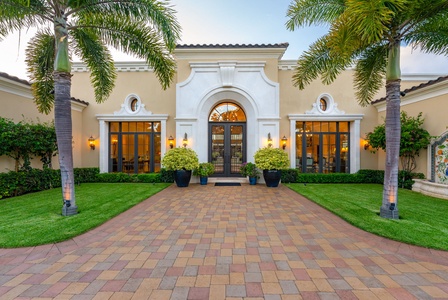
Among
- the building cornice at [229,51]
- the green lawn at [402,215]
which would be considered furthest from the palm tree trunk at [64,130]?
the green lawn at [402,215]

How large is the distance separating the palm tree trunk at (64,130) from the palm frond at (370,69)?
29.0 feet

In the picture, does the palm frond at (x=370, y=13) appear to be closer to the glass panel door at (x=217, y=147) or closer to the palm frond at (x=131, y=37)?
the palm frond at (x=131, y=37)

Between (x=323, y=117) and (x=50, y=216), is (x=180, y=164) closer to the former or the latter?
(x=50, y=216)

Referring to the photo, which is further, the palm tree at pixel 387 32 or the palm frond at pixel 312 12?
the palm frond at pixel 312 12

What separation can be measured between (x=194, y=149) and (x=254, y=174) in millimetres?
3444

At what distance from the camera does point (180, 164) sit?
31.9 ft

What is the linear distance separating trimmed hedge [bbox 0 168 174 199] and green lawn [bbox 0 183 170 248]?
76cm

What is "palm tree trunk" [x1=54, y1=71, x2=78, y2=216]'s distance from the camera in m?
5.30

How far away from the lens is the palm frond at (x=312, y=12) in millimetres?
5461

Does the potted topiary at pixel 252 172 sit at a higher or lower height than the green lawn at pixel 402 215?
higher

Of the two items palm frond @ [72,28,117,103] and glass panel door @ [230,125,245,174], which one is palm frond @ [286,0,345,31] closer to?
palm frond @ [72,28,117,103]

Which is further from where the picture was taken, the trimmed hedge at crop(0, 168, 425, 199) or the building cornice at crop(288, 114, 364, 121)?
the building cornice at crop(288, 114, 364, 121)

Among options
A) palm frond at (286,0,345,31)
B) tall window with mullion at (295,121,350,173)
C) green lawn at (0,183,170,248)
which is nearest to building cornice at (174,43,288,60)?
tall window with mullion at (295,121,350,173)

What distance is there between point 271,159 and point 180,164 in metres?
4.27
